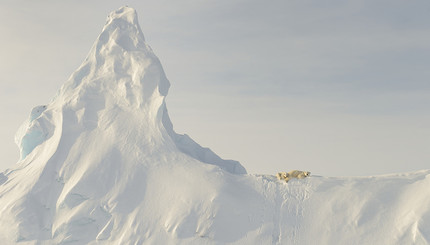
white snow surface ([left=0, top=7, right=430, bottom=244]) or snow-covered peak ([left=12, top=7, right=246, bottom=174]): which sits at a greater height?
snow-covered peak ([left=12, top=7, right=246, bottom=174])

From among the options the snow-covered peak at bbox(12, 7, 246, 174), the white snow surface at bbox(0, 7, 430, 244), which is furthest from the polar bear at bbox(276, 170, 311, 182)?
the snow-covered peak at bbox(12, 7, 246, 174)

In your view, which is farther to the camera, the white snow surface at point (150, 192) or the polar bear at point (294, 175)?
the polar bear at point (294, 175)

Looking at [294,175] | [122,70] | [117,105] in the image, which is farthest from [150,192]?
[122,70]

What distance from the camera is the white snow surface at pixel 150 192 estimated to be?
94.7ft

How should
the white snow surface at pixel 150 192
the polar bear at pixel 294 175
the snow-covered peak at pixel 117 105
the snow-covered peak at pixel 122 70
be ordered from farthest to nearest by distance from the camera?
the snow-covered peak at pixel 122 70, the snow-covered peak at pixel 117 105, the polar bear at pixel 294 175, the white snow surface at pixel 150 192

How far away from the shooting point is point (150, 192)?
1252 inches

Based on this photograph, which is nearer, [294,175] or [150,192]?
[294,175]

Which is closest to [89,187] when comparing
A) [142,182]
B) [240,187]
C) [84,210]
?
[84,210]

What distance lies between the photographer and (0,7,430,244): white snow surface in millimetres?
28875

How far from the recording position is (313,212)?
29656mm

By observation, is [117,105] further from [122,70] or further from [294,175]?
[294,175]

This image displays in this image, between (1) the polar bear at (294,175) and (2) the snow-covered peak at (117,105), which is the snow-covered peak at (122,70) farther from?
(1) the polar bear at (294,175)

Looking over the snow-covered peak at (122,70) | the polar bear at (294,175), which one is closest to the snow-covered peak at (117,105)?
the snow-covered peak at (122,70)

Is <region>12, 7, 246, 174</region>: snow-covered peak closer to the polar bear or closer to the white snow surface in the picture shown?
the white snow surface
